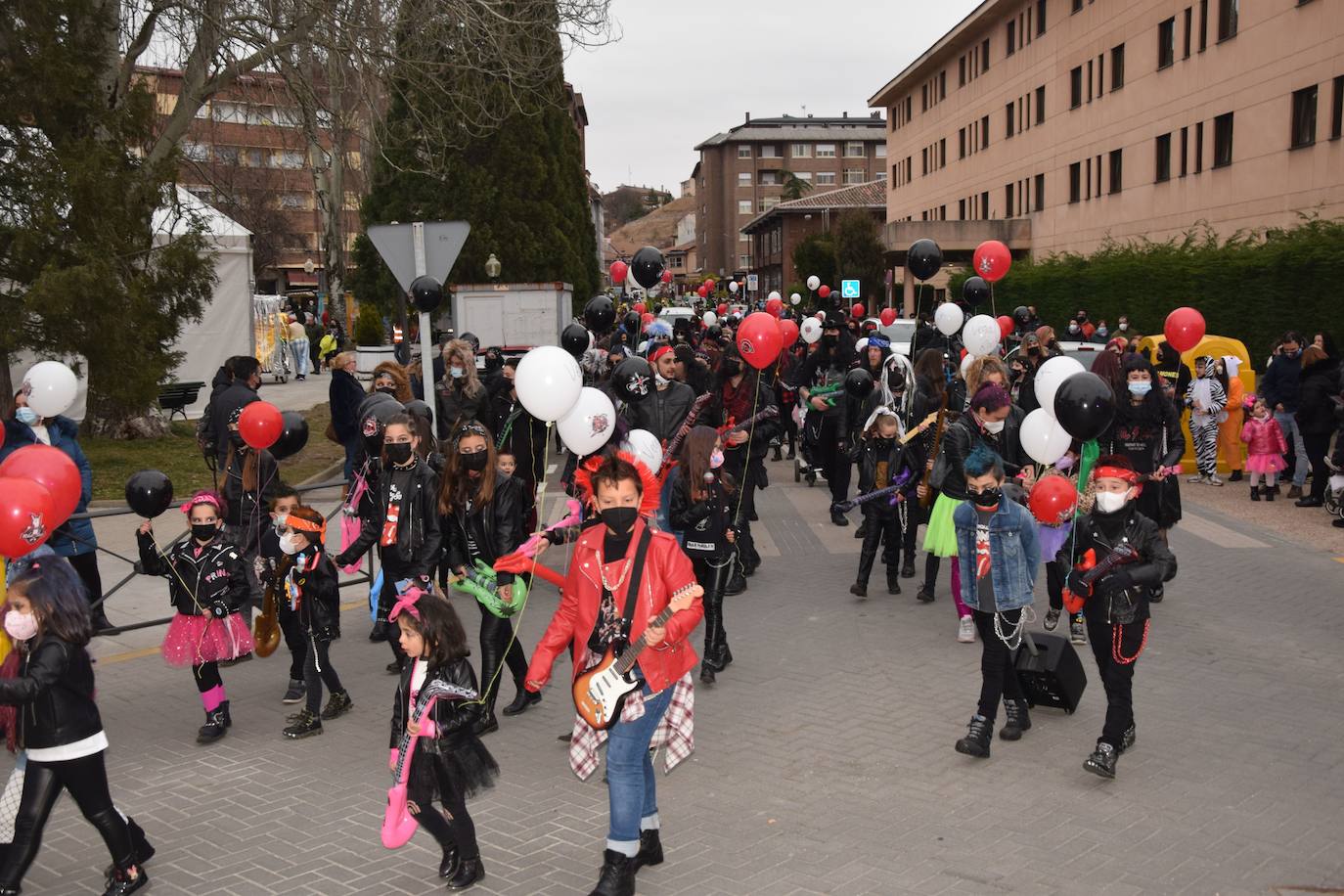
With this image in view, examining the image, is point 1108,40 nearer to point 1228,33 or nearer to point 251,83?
point 1228,33

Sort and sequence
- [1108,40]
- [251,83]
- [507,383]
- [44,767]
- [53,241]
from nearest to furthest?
[44,767], [507,383], [53,241], [251,83], [1108,40]

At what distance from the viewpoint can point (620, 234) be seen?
625 ft

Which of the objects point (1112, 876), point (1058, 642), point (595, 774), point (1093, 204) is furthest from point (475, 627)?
point (1093, 204)

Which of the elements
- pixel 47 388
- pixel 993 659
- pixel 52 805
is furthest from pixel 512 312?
pixel 52 805

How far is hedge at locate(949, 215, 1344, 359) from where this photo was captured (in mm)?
19562

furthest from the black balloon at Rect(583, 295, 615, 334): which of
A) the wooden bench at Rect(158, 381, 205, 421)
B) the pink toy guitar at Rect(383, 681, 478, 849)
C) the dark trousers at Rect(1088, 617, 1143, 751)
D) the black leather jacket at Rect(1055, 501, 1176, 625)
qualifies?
the wooden bench at Rect(158, 381, 205, 421)

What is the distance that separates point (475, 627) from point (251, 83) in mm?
Answer: 16019

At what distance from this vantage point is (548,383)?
6.93 metres

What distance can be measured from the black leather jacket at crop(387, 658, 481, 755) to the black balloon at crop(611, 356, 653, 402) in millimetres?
4190

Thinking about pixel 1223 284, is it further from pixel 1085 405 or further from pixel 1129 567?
pixel 1129 567

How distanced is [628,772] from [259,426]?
12.7 ft

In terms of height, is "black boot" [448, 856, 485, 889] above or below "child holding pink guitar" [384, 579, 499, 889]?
below

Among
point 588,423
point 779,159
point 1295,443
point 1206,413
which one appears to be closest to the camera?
point 588,423

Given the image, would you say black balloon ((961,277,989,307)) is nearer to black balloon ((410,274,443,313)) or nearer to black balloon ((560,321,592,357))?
black balloon ((560,321,592,357))
